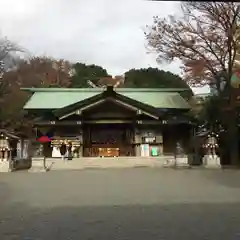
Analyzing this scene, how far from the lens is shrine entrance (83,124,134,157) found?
3422cm

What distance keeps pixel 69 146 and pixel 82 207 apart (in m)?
21.6

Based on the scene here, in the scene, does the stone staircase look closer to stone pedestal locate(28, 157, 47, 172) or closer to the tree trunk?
stone pedestal locate(28, 157, 47, 172)

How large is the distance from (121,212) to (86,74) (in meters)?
53.8

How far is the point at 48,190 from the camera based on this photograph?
15.5 meters

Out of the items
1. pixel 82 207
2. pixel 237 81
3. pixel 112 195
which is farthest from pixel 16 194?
pixel 237 81

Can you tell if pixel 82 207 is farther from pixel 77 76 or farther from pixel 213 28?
pixel 77 76

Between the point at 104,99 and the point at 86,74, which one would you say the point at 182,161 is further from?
the point at 86,74

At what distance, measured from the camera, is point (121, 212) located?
33.8ft

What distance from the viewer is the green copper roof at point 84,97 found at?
36156 millimetres

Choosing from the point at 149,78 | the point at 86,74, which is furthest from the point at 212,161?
the point at 86,74

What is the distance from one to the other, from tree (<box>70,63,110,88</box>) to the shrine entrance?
22.5 meters

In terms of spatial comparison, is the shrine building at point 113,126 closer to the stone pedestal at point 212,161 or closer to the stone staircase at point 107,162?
the stone staircase at point 107,162

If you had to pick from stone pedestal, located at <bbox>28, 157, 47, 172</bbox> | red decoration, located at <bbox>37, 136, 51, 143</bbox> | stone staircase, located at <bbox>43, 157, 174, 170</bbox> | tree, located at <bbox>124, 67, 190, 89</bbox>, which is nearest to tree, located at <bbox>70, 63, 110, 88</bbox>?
tree, located at <bbox>124, 67, 190, 89</bbox>

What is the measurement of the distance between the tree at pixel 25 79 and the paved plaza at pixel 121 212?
876 inches
